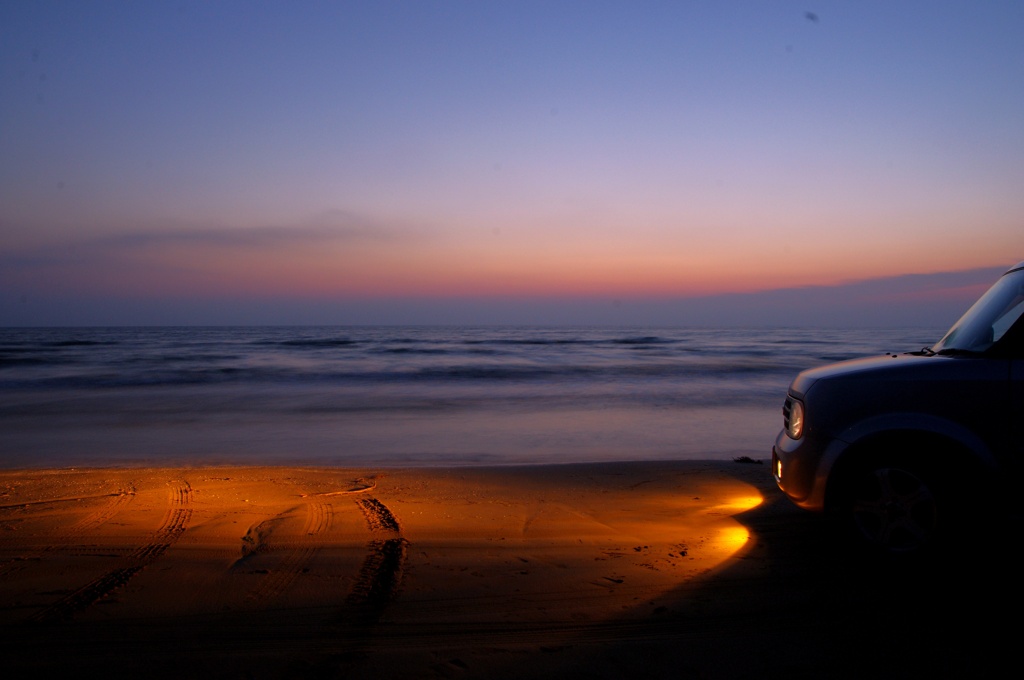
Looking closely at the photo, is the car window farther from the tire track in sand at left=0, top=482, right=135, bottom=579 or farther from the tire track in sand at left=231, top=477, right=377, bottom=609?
the tire track in sand at left=0, top=482, right=135, bottom=579

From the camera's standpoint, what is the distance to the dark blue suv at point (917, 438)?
345cm

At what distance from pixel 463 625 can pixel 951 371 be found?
9.55ft

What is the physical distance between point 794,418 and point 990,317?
1.31 m

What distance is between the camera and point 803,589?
11.4ft

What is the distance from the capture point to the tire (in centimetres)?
357

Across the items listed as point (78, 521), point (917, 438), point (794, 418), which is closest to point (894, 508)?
point (917, 438)

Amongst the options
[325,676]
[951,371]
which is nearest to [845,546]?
[951,371]

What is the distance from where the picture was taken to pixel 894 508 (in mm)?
3660

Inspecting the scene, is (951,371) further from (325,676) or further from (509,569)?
(325,676)

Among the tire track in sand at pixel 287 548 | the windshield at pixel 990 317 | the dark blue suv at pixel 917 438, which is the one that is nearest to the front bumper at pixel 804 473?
the dark blue suv at pixel 917 438

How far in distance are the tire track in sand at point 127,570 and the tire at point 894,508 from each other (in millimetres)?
4042

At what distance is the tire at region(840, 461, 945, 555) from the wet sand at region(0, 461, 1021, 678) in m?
0.14

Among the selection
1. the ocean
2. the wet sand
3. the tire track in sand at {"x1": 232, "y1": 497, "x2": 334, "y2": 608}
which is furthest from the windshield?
the ocean

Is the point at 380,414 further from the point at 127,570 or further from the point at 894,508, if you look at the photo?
the point at 894,508
